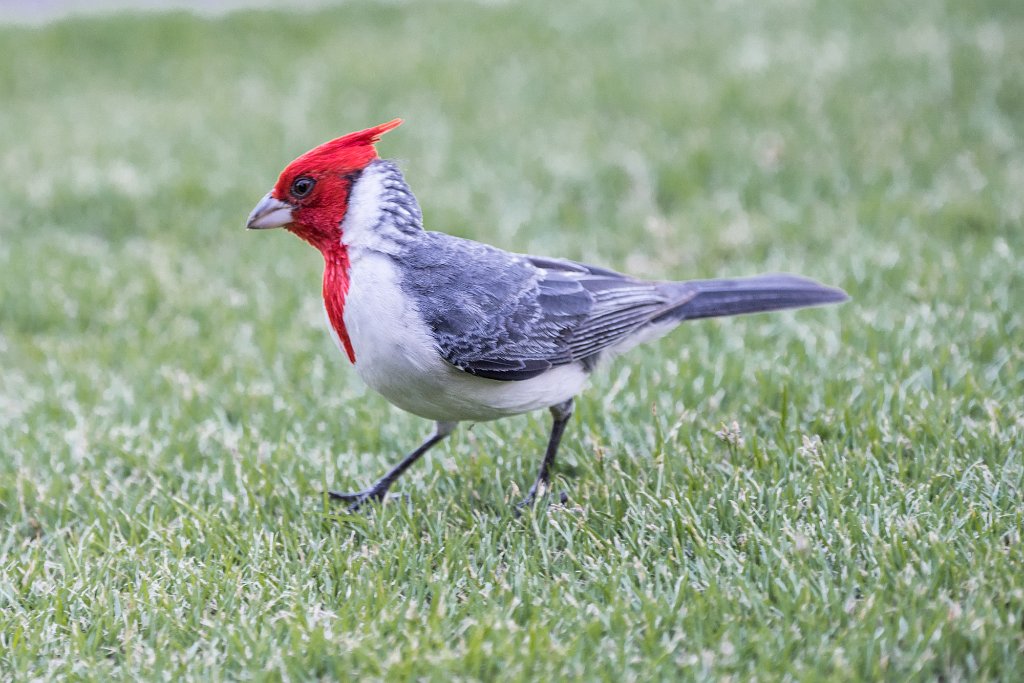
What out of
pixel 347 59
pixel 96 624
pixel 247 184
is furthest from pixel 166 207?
pixel 96 624

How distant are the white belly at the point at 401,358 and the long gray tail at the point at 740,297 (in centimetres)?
92

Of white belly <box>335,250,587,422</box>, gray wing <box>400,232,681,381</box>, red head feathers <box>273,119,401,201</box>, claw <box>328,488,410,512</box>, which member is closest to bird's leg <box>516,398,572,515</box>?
gray wing <box>400,232,681,381</box>

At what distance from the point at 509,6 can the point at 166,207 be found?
479 cm

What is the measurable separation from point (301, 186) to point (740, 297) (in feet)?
5.85

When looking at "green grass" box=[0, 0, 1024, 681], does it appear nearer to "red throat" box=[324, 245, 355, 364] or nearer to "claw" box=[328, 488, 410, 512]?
"claw" box=[328, 488, 410, 512]

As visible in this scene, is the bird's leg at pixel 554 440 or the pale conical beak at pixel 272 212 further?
the bird's leg at pixel 554 440

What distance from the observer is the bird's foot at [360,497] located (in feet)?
13.1

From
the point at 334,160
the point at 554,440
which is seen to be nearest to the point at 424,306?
the point at 334,160

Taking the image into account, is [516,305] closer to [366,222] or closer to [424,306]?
[424,306]

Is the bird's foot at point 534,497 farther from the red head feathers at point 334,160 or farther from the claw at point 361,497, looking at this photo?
the red head feathers at point 334,160

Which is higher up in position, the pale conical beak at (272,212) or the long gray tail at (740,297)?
the pale conical beak at (272,212)

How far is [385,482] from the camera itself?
13.3ft

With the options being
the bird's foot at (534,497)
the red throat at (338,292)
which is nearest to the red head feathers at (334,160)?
the red throat at (338,292)

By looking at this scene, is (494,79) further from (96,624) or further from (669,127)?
(96,624)
